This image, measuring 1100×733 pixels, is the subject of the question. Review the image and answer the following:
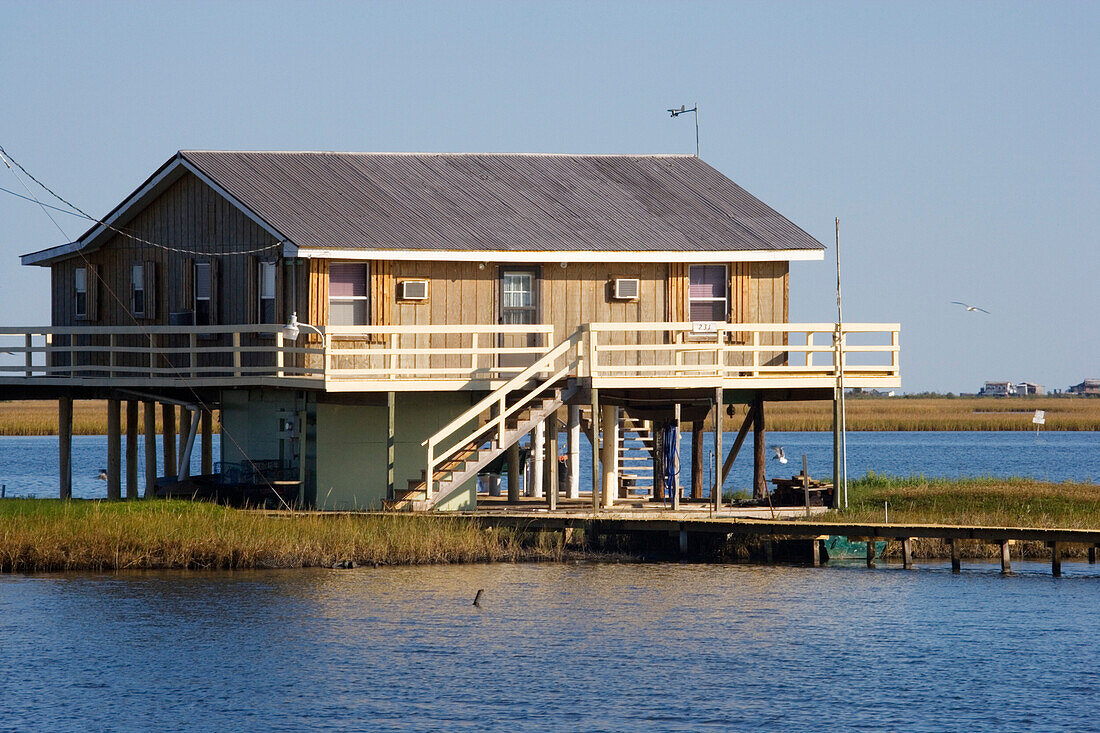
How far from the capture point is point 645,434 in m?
43.5

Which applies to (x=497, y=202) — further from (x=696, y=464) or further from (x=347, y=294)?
(x=696, y=464)

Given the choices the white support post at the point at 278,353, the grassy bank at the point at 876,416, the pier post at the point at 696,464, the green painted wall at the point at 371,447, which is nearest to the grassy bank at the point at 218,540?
the green painted wall at the point at 371,447

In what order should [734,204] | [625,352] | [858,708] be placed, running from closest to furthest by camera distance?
[858,708]
[625,352]
[734,204]

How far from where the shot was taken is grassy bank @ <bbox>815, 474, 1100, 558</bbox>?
34281 mm

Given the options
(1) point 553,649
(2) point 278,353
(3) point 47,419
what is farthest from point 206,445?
(3) point 47,419

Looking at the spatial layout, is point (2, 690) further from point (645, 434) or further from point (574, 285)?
point (645, 434)

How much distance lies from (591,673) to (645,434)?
759 inches

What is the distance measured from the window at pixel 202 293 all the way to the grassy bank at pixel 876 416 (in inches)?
1548

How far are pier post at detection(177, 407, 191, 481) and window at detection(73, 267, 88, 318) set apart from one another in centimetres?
358

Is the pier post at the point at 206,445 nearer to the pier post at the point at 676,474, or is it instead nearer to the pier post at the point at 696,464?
the pier post at the point at 676,474

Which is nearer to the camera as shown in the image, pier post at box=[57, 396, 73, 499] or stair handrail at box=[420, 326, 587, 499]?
stair handrail at box=[420, 326, 587, 499]

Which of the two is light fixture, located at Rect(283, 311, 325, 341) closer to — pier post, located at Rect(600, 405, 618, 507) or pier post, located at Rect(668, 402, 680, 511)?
pier post, located at Rect(600, 405, 618, 507)

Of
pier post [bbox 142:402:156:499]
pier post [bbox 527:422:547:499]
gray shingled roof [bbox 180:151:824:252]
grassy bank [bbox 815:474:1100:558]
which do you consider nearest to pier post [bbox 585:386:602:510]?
gray shingled roof [bbox 180:151:824:252]

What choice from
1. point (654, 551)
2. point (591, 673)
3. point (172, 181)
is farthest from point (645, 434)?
point (591, 673)
